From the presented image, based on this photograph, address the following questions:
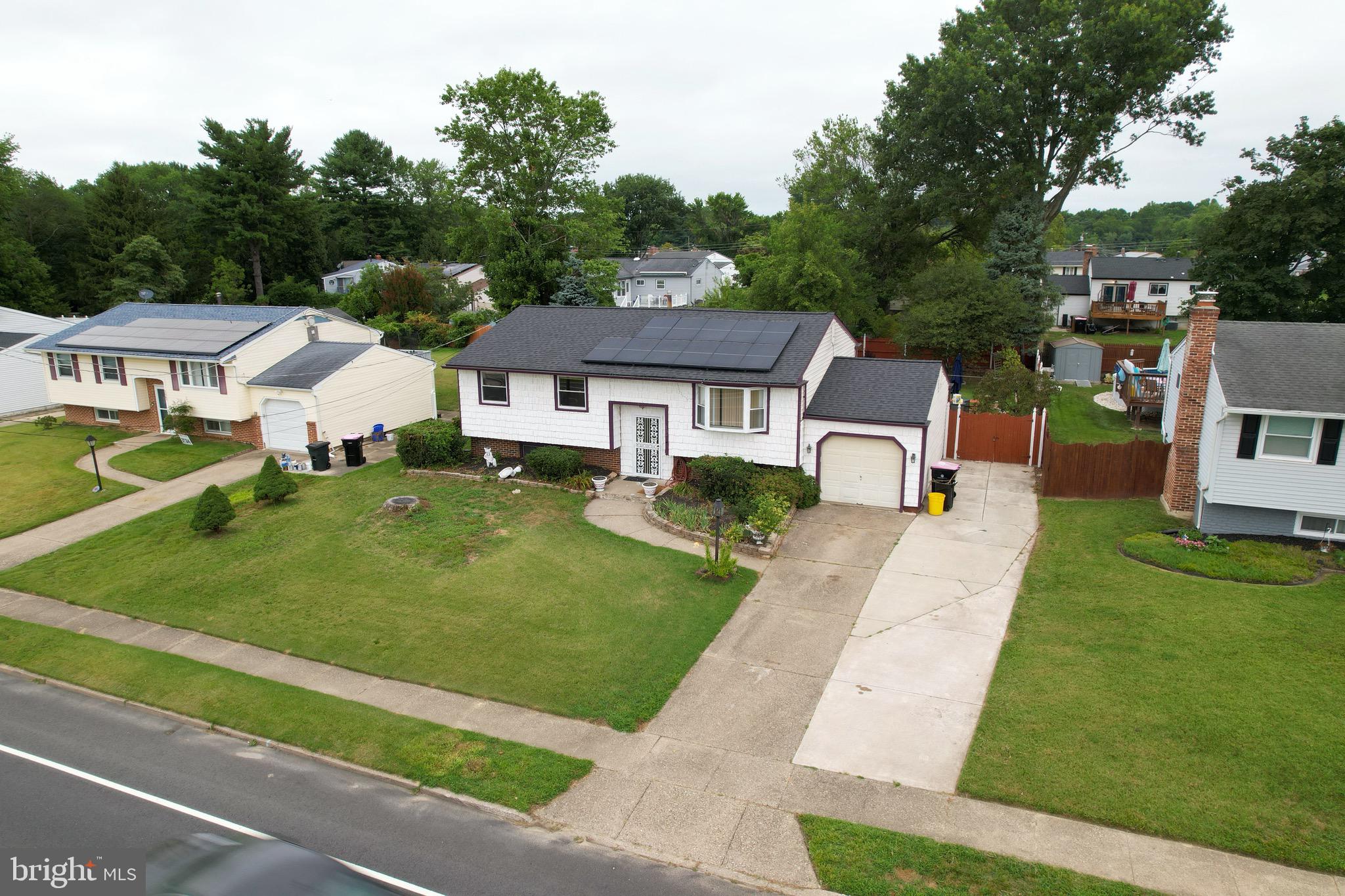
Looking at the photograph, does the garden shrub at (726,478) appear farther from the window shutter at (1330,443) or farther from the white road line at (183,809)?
the white road line at (183,809)

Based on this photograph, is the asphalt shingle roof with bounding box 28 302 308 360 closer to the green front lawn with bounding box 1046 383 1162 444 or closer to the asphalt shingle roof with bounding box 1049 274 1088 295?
the green front lawn with bounding box 1046 383 1162 444

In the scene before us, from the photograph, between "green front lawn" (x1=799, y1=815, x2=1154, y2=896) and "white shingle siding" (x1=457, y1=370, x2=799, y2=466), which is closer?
"green front lawn" (x1=799, y1=815, x2=1154, y2=896)

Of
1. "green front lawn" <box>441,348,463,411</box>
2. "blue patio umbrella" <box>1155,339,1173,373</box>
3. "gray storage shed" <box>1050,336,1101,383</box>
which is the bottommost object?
"green front lawn" <box>441,348,463,411</box>

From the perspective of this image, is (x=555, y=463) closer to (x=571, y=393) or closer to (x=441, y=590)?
(x=571, y=393)

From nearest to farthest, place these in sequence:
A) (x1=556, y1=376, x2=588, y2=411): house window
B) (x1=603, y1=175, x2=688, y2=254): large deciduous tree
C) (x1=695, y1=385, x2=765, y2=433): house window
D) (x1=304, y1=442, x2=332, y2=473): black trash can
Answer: (x1=695, y1=385, x2=765, y2=433): house window → (x1=556, y1=376, x2=588, y2=411): house window → (x1=304, y1=442, x2=332, y2=473): black trash can → (x1=603, y1=175, x2=688, y2=254): large deciduous tree

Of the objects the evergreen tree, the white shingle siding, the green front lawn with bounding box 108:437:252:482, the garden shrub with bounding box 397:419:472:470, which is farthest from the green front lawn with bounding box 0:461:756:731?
the evergreen tree

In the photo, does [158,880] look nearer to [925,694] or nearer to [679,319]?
[925,694]


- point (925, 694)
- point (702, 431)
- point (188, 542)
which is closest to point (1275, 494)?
point (925, 694)

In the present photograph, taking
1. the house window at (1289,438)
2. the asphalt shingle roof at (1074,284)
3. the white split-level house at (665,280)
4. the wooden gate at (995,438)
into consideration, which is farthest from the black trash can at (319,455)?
the asphalt shingle roof at (1074,284)

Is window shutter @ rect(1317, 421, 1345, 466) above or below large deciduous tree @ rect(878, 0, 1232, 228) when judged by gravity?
below
